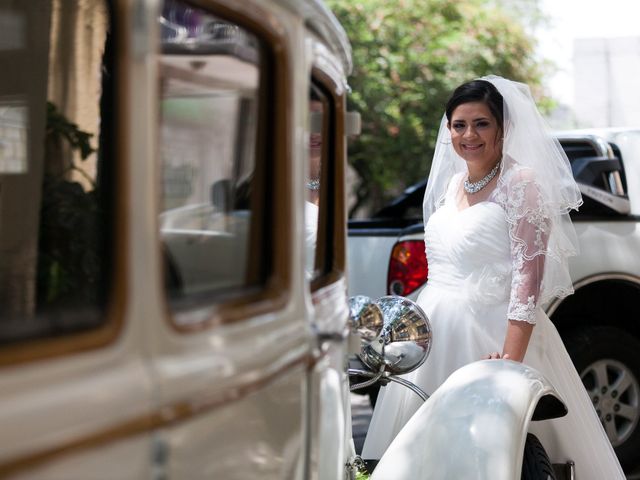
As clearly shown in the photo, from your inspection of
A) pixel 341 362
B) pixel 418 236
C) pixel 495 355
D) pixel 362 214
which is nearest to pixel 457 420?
pixel 341 362

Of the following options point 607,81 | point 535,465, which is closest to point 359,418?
point 535,465

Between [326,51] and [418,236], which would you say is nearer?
[326,51]

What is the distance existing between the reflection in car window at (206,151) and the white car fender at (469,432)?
3.92ft

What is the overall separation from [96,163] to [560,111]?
26.4 m

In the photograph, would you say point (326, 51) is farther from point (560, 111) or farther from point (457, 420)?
point (560, 111)

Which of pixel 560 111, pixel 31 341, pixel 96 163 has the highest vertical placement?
pixel 560 111

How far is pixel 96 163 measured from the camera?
2.87 metres

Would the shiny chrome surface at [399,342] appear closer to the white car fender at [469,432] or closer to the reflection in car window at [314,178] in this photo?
the white car fender at [469,432]

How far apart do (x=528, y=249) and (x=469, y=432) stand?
116 cm

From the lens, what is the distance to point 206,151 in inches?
78.1

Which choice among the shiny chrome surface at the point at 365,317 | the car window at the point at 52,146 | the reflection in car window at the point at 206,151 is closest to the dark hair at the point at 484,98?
the shiny chrome surface at the point at 365,317

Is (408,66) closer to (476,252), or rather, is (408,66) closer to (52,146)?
(476,252)

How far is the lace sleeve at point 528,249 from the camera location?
13.4ft

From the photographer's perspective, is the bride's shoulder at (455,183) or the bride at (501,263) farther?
the bride's shoulder at (455,183)
